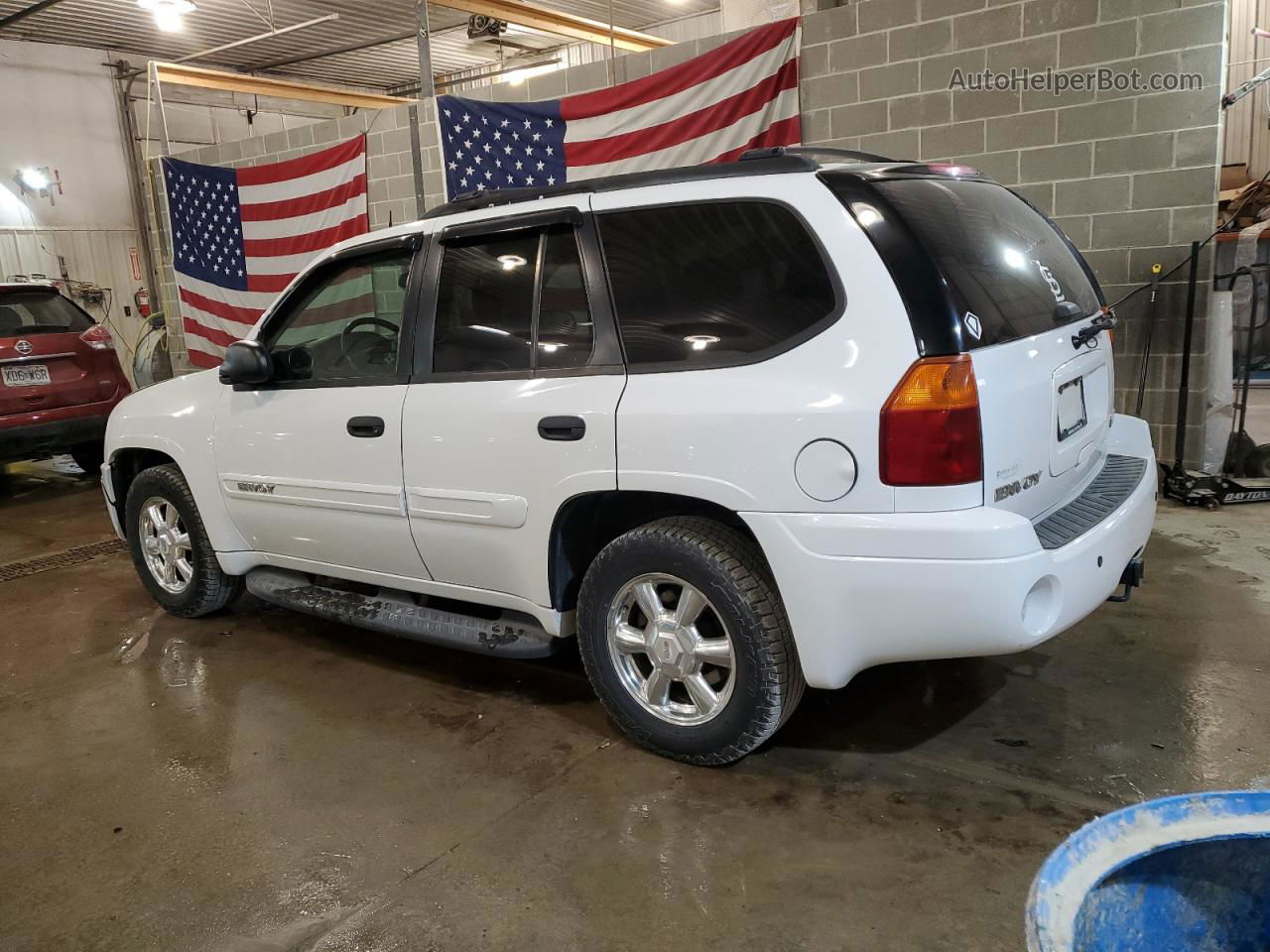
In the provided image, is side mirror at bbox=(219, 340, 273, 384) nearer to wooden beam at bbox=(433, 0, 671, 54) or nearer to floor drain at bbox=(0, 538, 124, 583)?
floor drain at bbox=(0, 538, 124, 583)

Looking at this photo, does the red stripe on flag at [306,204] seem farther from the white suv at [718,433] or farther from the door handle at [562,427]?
the door handle at [562,427]

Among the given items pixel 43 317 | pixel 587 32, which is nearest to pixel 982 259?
pixel 587 32

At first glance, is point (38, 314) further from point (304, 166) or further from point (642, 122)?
point (642, 122)

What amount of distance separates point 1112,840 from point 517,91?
803cm

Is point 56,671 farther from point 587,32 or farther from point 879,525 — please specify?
point 587,32

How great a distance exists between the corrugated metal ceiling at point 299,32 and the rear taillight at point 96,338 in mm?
6034

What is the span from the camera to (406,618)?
3631 mm

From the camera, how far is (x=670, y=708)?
2961mm

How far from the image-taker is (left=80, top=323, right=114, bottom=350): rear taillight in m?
7.97

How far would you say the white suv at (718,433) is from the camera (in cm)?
243

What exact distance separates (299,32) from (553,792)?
13.8m

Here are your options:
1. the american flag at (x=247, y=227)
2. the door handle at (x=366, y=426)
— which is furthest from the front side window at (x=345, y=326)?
the american flag at (x=247, y=227)

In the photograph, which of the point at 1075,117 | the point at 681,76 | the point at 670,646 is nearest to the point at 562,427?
the point at 670,646

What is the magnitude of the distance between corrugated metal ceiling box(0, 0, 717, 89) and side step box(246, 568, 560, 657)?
10.6 metres
